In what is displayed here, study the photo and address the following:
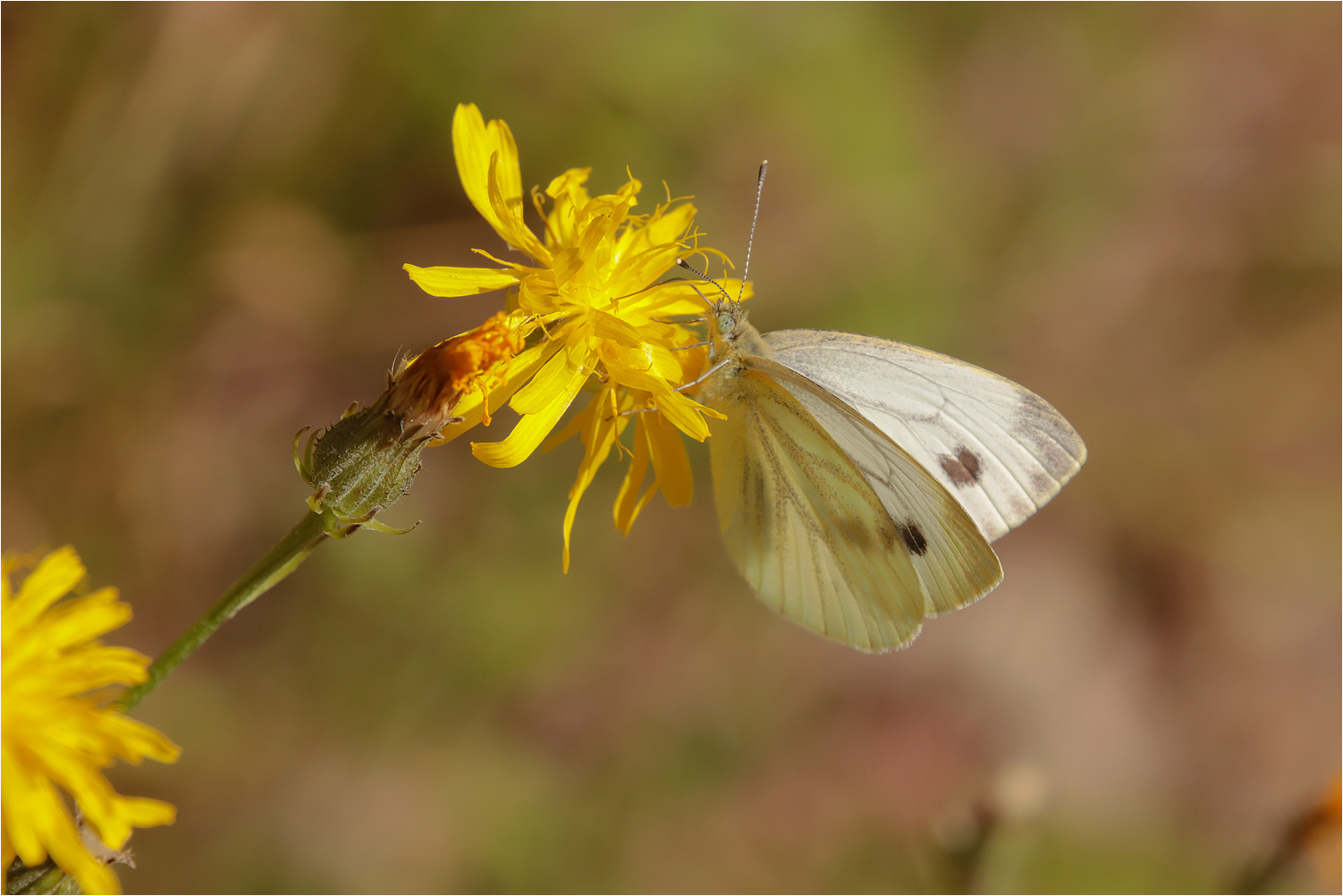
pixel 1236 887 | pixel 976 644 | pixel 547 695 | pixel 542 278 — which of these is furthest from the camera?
pixel 976 644

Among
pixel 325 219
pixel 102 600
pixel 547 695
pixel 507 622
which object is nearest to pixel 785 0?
pixel 325 219

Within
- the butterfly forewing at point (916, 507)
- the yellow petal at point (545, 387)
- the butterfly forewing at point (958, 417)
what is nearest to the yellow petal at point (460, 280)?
the yellow petal at point (545, 387)

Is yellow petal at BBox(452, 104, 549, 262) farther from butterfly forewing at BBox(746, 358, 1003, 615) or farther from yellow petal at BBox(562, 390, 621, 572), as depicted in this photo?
butterfly forewing at BBox(746, 358, 1003, 615)

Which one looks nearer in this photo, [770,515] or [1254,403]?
[770,515]

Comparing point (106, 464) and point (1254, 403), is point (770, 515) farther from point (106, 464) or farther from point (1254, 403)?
point (1254, 403)

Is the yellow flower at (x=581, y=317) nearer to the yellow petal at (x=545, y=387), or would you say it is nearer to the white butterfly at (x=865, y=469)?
the yellow petal at (x=545, y=387)

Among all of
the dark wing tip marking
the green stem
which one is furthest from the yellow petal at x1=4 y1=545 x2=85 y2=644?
the dark wing tip marking

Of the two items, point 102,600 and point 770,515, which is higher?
point 770,515

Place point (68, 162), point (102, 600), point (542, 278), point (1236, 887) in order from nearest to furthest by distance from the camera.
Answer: point (102, 600)
point (542, 278)
point (1236, 887)
point (68, 162)
